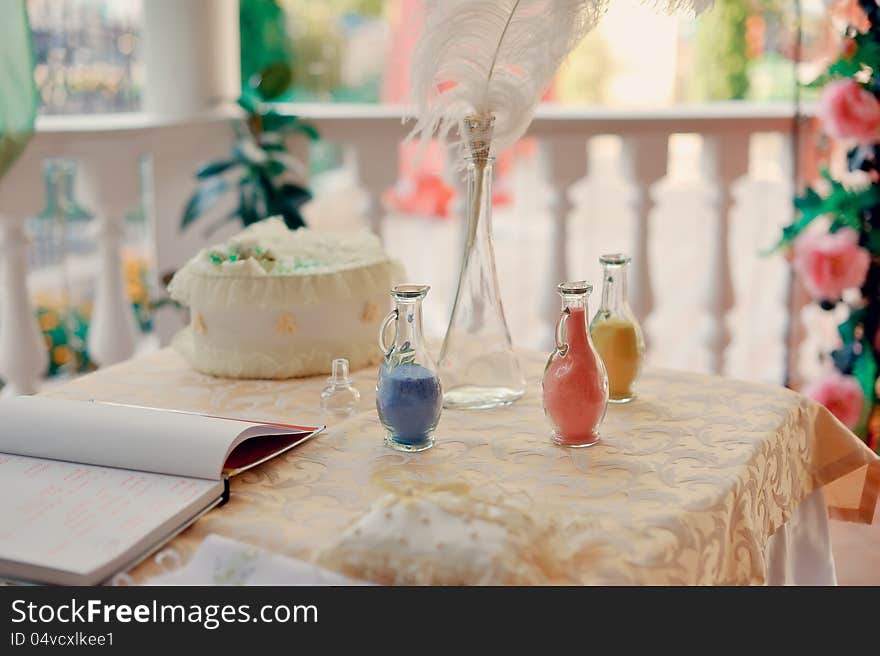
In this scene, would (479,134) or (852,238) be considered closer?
(479,134)

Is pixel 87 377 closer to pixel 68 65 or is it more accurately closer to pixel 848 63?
pixel 848 63

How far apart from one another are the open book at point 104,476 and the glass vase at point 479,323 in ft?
0.67

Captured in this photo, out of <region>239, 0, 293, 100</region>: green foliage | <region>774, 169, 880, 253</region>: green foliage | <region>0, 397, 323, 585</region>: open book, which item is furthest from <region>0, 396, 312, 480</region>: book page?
<region>239, 0, 293, 100</region>: green foliage

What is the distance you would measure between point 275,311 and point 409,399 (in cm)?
33

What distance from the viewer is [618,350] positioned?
1.22 meters

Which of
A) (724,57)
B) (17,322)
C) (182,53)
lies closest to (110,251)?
(17,322)

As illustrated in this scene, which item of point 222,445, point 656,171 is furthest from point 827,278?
point 222,445

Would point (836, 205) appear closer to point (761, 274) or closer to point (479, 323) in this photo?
point (479, 323)

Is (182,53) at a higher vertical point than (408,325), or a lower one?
higher

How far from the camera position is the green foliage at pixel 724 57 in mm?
6430

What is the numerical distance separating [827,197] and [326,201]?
8.45 ft

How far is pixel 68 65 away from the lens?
3146mm

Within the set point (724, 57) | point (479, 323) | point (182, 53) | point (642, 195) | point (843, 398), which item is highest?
point (724, 57)

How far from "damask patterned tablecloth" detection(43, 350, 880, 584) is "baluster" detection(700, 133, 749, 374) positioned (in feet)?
3.70
